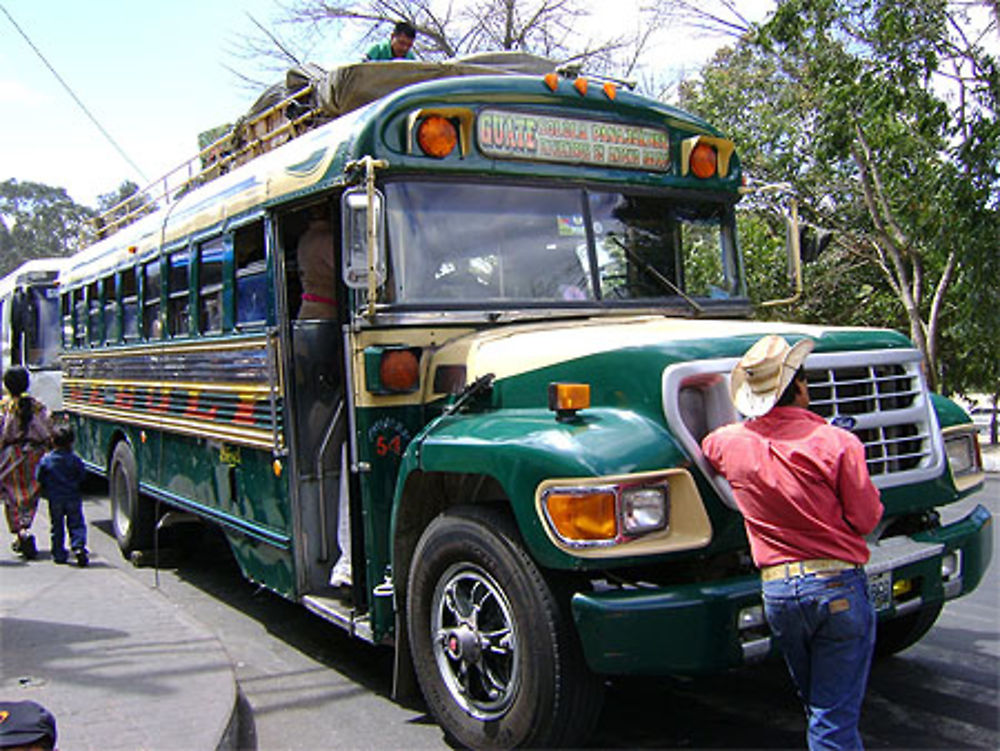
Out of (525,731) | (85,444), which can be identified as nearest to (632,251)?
(525,731)

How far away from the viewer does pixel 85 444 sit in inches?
399

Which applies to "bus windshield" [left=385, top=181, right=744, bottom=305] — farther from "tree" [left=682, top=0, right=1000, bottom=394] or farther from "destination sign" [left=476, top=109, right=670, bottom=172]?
"tree" [left=682, top=0, right=1000, bottom=394]

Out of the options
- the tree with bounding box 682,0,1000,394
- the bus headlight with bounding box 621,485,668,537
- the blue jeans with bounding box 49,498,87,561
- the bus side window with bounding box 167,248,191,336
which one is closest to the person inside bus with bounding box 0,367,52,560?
the blue jeans with bounding box 49,498,87,561

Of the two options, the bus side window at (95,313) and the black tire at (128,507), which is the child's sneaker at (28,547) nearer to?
the black tire at (128,507)

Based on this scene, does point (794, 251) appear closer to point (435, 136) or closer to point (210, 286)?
point (435, 136)

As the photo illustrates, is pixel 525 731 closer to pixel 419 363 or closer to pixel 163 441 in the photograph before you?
pixel 419 363

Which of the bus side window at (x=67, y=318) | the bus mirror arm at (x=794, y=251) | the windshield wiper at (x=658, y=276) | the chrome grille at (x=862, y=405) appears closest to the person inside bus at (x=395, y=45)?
the windshield wiper at (x=658, y=276)

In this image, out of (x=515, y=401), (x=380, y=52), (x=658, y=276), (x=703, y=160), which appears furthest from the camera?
(x=380, y=52)

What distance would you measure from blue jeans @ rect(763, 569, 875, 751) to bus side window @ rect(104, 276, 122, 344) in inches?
269

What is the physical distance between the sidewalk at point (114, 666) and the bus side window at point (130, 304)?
2050 mm

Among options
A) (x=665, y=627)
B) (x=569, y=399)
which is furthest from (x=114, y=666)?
(x=665, y=627)

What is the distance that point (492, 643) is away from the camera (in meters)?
3.85

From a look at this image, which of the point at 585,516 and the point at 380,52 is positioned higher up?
the point at 380,52

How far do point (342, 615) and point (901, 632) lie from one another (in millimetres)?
2734
